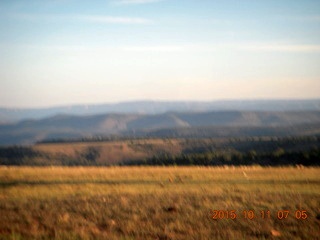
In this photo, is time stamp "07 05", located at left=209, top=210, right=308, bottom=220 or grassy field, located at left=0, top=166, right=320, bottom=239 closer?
grassy field, located at left=0, top=166, right=320, bottom=239

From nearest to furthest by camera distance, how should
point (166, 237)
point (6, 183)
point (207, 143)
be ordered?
point (166, 237)
point (6, 183)
point (207, 143)

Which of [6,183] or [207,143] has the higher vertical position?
[6,183]

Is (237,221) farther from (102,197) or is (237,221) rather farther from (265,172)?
(265,172)

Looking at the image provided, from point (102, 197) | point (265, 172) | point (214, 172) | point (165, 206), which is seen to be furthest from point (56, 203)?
point (265, 172)

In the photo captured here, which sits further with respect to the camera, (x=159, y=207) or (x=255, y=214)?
(x=159, y=207)

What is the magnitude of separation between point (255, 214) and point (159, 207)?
9.15 ft

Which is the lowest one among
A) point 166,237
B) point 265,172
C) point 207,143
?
point 207,143

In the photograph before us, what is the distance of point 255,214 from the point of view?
11.5 metres

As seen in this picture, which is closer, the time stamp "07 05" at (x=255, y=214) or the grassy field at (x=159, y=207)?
the grassy field at (x=159, y=207)

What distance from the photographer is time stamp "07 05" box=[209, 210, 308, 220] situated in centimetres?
1120

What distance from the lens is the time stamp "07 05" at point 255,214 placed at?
11.2 meters

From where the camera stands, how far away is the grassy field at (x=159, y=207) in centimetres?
992

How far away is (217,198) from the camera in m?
13.5

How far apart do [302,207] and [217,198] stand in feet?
8.82
